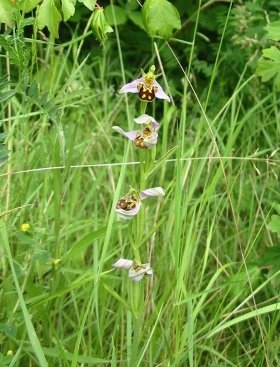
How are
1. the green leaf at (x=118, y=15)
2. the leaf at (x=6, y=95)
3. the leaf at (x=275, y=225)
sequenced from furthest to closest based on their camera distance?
the green leaf at (x=118, y=15) → the leaf at (x=275, y=225) → the leaf at (x=6, y=95)

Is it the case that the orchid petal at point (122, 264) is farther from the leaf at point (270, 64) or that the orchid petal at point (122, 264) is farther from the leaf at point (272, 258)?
the leaf at point (270, 64)

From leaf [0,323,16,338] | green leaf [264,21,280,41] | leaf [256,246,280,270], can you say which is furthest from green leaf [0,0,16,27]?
leaf [256,246,280,270]

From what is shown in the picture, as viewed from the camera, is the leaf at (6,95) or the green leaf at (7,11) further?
the leaf at (6,95)

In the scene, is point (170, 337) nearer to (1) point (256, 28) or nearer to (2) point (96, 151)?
(2) point (96, 151)

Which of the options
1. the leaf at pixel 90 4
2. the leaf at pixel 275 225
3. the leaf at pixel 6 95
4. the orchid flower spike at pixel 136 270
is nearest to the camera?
the leaf at pixel 90 4

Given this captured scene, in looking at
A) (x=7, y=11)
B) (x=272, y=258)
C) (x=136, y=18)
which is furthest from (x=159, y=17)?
(x=136, y=18)

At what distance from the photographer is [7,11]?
1.24m

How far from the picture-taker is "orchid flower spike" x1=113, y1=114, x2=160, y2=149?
4.09 feet

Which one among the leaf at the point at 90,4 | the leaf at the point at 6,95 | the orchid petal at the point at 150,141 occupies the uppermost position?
the leaf at the point at 90,4

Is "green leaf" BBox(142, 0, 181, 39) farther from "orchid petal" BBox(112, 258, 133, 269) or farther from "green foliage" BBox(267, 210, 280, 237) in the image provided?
"green foliage" BBox(267, 210, 280, 237)

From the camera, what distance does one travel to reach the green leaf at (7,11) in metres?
1.23

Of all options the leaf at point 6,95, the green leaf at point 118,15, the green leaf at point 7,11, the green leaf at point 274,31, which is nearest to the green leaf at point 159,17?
the green leaf at point 7,11

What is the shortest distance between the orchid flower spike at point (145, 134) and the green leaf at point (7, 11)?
0.21 metres

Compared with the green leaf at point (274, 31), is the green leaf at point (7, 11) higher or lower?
higher
